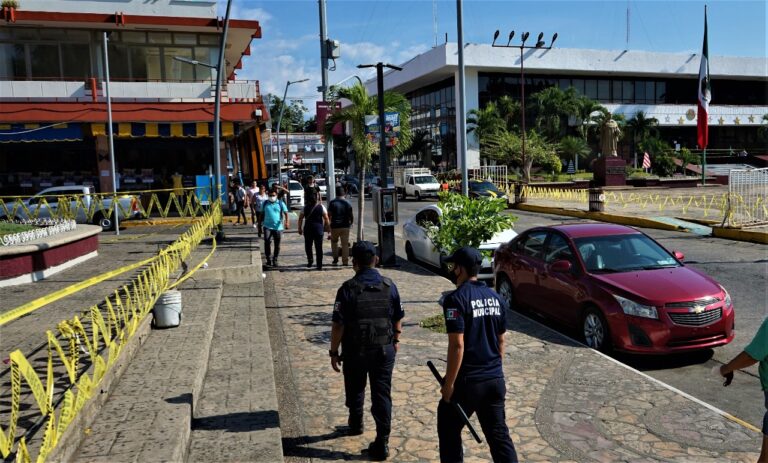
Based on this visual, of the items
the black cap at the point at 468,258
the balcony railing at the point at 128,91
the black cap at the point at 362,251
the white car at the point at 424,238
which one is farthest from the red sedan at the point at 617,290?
the balcony railing at the point at 128,91

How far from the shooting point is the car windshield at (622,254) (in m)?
8.51

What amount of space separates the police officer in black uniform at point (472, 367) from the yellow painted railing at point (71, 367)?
2420 mm

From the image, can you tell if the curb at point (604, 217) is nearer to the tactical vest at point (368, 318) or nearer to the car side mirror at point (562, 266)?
the car side mirror at point (562, 266)

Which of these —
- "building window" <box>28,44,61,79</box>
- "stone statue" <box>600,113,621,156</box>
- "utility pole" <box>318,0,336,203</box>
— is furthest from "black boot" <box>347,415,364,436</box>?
"stone statue" <box>600,113,621,156</box>

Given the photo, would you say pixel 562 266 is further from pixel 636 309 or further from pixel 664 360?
pixel 664 360

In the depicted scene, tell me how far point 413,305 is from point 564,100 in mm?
49061

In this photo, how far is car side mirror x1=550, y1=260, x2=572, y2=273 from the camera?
27.6 feet

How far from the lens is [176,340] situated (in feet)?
24.1

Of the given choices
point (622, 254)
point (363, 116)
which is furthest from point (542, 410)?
point (363, 116)

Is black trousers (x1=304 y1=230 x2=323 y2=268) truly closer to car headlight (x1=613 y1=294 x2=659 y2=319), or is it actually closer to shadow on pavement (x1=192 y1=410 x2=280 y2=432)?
car headlight (x1=613 y1=294 x2=659 y2=319)

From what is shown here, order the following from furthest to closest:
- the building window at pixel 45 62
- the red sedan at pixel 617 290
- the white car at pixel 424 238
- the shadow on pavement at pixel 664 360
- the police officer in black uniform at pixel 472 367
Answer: the building window at pixel 45 62, the white car at pixel 424 238, the shadow on pavement at pixel 664 360, the red sedan at pixel 617 290, the police officer in black uniform at pixel 472 367

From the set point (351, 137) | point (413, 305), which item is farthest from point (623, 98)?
point (413, 305)

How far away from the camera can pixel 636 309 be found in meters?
7.50

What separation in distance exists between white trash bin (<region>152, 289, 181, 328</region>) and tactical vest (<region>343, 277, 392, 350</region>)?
12.0ft
